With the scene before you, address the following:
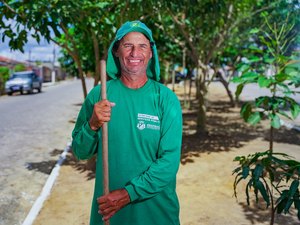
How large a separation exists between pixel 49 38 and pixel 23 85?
22812 millimetres

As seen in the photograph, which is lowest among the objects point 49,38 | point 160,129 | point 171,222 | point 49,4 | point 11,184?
point 11,184

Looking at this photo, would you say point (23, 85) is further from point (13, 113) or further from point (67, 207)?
point (67, 207)

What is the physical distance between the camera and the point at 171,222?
2137mm

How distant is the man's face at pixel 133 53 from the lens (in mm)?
2086

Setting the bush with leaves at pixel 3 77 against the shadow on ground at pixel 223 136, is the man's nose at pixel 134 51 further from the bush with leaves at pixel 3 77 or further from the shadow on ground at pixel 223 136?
the bush with leaves at pixel 3 77

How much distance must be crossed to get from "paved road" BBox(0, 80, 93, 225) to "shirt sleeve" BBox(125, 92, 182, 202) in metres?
3.31

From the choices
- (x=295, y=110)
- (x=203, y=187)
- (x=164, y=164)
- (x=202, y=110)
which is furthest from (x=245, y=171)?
(x=202, y=110)

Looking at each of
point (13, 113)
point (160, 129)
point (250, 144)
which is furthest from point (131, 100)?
point (13, 113)

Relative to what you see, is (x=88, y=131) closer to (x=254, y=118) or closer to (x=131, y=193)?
(x=131, y=193)

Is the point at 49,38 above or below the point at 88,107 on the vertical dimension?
above

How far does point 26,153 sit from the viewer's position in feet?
28.1

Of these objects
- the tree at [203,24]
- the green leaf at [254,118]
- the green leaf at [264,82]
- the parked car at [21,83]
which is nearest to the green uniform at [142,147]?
the green leaf at [264,82]

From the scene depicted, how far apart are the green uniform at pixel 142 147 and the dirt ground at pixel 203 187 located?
2.61 m

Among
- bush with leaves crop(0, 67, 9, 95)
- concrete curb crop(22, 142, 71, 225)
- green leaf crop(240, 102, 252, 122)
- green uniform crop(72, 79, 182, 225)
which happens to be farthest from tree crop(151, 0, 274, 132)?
bush with leaves crop(0, 67, 9, 95)
